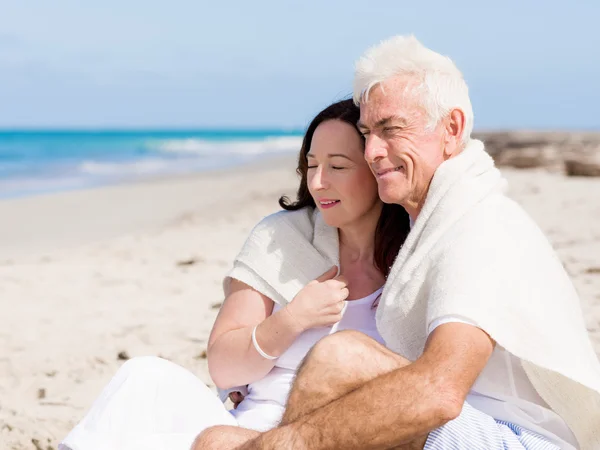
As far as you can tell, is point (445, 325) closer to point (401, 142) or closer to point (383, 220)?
point (401, 142)

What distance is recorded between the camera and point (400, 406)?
213cm

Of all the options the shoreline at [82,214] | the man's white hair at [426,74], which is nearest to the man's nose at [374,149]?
the man's white hair at [426,74]

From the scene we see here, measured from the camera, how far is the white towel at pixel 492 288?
2320 millimetres

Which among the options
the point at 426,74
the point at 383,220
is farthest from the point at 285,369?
the point at 426,74

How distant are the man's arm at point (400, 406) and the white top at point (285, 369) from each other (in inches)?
25.3

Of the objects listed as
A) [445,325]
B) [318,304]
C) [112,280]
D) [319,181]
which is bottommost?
[112,280]

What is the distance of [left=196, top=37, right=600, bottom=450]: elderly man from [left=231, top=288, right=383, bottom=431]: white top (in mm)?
278

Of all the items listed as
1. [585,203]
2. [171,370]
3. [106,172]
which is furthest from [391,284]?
[106,172]

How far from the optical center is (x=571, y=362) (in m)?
2.39

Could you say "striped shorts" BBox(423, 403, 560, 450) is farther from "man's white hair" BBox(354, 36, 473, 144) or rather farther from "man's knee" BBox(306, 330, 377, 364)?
"man's white hair" BBox(354, 36, 473, 144)

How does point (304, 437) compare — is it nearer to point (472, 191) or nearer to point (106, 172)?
point (472, 191)

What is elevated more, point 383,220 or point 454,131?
point 454,131

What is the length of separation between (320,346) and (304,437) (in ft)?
0.84

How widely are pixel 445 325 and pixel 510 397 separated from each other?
42 centimetres
